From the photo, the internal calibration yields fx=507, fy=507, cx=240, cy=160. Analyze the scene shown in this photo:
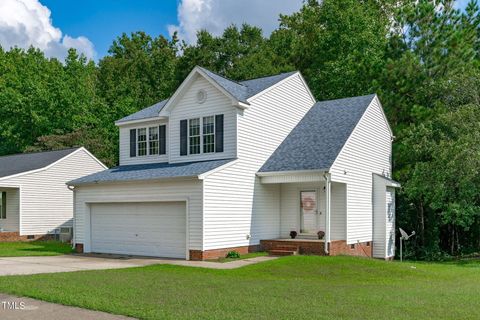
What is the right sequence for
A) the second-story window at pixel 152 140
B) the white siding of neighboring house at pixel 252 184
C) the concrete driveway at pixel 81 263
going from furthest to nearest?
1. the second-story window at pixel 152 140
2. the white siding of neighboring house at pixel 252 184
3. the concrete driveway at pixel 81 263

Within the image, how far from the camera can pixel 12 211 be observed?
29594 mm

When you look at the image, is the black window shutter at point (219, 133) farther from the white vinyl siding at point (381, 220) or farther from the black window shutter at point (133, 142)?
the white vinyl siding at point (381, 220)

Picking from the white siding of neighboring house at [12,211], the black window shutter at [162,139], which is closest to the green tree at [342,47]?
the black window shutter at [162,139]

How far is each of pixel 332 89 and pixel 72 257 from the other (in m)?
21.9

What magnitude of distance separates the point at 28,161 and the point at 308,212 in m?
20.1

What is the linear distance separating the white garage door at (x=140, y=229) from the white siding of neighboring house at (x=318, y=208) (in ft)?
17.1

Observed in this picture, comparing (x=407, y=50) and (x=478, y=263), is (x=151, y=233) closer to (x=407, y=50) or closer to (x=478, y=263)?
(x=478, y=263)

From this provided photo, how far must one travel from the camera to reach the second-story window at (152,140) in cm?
2422

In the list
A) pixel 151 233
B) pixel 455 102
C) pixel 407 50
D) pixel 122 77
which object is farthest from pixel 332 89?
pixel 122 77

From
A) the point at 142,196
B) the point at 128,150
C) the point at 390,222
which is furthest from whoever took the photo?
the point at 128,150

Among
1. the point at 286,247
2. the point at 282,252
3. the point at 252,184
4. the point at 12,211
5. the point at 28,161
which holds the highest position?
the point at 28,161

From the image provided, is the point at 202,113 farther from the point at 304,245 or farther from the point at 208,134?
the point at 304,245

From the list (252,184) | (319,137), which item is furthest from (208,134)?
(319,137)

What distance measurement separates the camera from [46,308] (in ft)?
29.9
